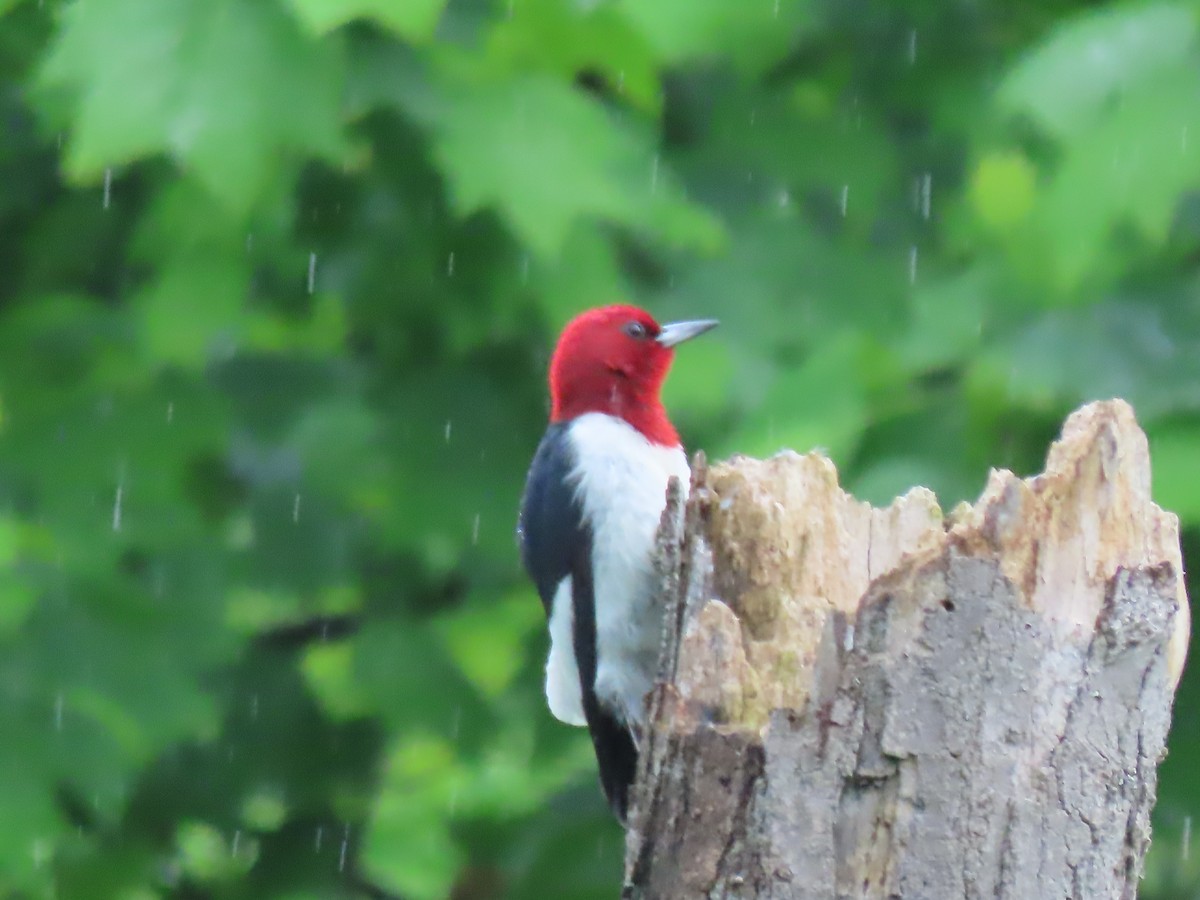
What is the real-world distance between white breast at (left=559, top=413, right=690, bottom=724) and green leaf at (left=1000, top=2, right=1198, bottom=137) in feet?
3.57

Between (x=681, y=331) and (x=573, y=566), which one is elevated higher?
(x=681, y=331)

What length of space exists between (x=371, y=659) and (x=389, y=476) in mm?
684

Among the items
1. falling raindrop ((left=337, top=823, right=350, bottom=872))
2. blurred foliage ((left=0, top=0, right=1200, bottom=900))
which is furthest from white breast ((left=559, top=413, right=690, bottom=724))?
falling raindrop ((left=337, top=823, right=350, bottom=872))

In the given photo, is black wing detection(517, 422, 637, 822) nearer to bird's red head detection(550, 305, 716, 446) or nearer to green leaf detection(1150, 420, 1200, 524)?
bird's red head detection(550, 305, 716, 446)

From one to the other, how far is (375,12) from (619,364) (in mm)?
1197

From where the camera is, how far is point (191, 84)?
350 centimetres

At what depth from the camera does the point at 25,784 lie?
14.9ft

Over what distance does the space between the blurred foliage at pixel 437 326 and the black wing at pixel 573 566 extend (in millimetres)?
376

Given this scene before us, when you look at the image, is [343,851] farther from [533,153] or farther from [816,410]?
[533,153]

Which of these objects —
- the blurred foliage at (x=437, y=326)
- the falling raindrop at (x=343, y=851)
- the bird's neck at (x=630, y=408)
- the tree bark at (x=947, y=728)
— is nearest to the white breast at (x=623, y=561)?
the bird's neck at (x=630, y=408)

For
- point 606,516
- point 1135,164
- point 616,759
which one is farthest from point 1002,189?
point 616,759

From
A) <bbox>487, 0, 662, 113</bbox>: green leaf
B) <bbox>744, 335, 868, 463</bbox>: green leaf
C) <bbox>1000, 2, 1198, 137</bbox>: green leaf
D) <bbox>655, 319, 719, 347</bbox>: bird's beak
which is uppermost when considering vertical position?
<bbox>487, 0, 662, 113</bbox>: green leaf

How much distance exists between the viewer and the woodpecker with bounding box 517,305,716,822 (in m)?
3.90

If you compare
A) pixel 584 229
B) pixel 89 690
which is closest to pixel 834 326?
pixel 584 229
